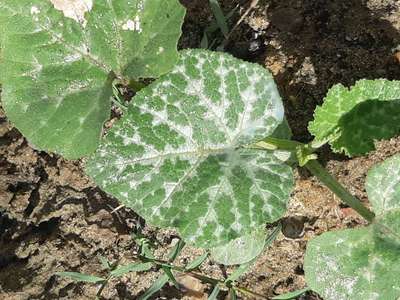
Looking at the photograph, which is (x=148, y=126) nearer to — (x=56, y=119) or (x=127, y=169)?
(x=127, y=169)

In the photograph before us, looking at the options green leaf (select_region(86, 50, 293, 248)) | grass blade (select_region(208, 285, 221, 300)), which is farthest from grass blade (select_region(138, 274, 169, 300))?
green leaf (select_region(86, 50, 293, 248))

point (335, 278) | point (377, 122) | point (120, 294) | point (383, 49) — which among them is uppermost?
point (383, 49)

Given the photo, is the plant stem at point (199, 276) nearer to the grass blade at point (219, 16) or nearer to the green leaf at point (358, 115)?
the green leaf at point (358, 115)

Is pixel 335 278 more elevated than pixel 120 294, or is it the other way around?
pixel 335 278

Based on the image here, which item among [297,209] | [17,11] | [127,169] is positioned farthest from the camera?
[297,209]

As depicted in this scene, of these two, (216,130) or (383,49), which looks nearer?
(216,130)

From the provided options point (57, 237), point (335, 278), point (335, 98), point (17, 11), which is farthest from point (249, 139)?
point (57, 237)

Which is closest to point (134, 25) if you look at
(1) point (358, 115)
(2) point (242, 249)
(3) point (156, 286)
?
(1) point (358, 115)

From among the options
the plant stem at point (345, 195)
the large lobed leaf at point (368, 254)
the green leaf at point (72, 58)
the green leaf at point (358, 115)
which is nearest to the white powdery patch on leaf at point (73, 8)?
the green leaf at point (72, 58)
